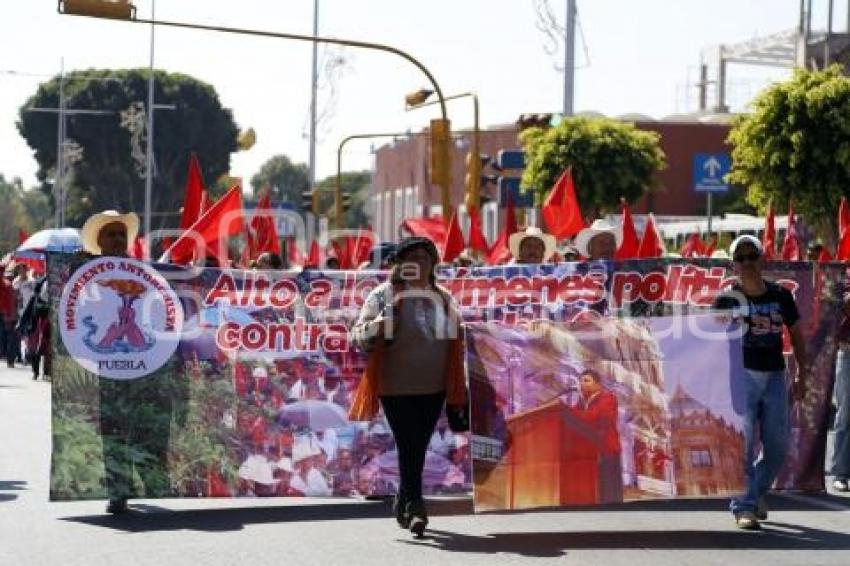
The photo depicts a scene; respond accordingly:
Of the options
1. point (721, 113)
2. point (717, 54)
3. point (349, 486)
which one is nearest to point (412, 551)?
point (349, 486)

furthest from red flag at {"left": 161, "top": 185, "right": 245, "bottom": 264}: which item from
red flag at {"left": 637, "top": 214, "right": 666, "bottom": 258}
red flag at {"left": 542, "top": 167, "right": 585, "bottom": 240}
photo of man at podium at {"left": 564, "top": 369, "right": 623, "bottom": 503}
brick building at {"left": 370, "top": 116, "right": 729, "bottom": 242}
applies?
brick building at {"left": 370, "top": 116, "right": 729, "bottom": 242}

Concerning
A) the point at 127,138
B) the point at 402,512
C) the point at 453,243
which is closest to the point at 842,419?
the point at 402,512

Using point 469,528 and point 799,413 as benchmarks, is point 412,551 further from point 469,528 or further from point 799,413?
point 799,413

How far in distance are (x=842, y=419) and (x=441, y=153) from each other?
1806cm

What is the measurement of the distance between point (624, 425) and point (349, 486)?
1.73 m

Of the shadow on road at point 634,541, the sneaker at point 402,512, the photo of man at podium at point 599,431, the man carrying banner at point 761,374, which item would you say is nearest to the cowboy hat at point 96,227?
the sneaker at point 402,512

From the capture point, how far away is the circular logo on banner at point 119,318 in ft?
35.8

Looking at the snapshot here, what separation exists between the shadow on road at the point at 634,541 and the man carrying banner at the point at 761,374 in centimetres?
25

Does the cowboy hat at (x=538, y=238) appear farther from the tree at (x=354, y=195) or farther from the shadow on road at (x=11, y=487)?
the tree at (x=354, y=195)

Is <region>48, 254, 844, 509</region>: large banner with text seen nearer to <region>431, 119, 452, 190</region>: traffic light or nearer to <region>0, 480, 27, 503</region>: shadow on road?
<region>0, 480, 27, 503</region>: shadow on road

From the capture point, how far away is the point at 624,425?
10.5m

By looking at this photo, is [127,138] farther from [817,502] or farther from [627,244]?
[817,502]

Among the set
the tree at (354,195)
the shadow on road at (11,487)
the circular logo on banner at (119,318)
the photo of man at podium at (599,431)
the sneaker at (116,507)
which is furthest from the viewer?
the tree at (354,195)

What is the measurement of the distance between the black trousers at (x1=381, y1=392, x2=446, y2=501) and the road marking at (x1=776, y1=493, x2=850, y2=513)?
111 inches
